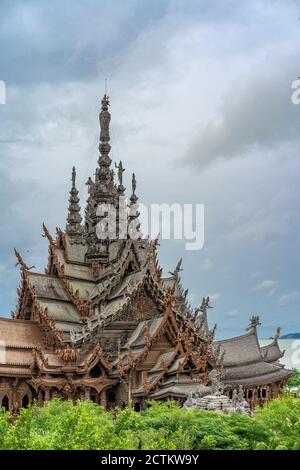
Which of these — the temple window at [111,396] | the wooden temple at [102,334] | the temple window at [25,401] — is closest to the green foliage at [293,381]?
the wooden temple at [102,334]

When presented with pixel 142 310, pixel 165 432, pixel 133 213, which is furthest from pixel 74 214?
pixel 165 432

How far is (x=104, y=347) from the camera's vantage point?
3797 cm

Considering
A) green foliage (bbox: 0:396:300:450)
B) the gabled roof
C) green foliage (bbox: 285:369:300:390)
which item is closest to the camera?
green foliage (bbox: 0:396:300:450)

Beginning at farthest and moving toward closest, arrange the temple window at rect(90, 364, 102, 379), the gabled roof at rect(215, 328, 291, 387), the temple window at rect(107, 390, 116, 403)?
the gabled roof at rect(215, 328, 291, 387), the temple window at rect(107, 390, 116, 403), the temple window at rect(90, 364, 102, 379)

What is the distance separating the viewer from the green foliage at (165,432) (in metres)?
17.3

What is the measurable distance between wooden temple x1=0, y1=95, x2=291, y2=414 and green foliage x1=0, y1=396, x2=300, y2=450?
1018 cm

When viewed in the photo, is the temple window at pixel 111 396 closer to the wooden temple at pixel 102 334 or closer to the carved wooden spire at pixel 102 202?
the wooden temple at pixel 102 334

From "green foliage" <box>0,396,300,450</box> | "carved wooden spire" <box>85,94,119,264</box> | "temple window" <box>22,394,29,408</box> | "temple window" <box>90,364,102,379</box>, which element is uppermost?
"carved wooden spire" <box>85,94,119,264</box>

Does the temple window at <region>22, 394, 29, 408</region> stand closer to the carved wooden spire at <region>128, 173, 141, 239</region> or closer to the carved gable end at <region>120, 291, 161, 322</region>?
the carved gable end at <region>120, 291, 161, 322</region>

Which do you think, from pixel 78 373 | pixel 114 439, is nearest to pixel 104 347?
pixel 78 373

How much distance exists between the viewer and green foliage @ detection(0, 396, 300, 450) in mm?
17344

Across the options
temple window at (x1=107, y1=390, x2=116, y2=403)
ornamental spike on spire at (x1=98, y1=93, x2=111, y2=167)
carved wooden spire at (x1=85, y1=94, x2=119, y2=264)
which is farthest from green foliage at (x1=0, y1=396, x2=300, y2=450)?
ornamental spike on spire at (x1=98, y1=93, x2=111, y2=167)

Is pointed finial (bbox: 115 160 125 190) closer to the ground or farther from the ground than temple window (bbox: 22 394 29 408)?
farther from the ground
